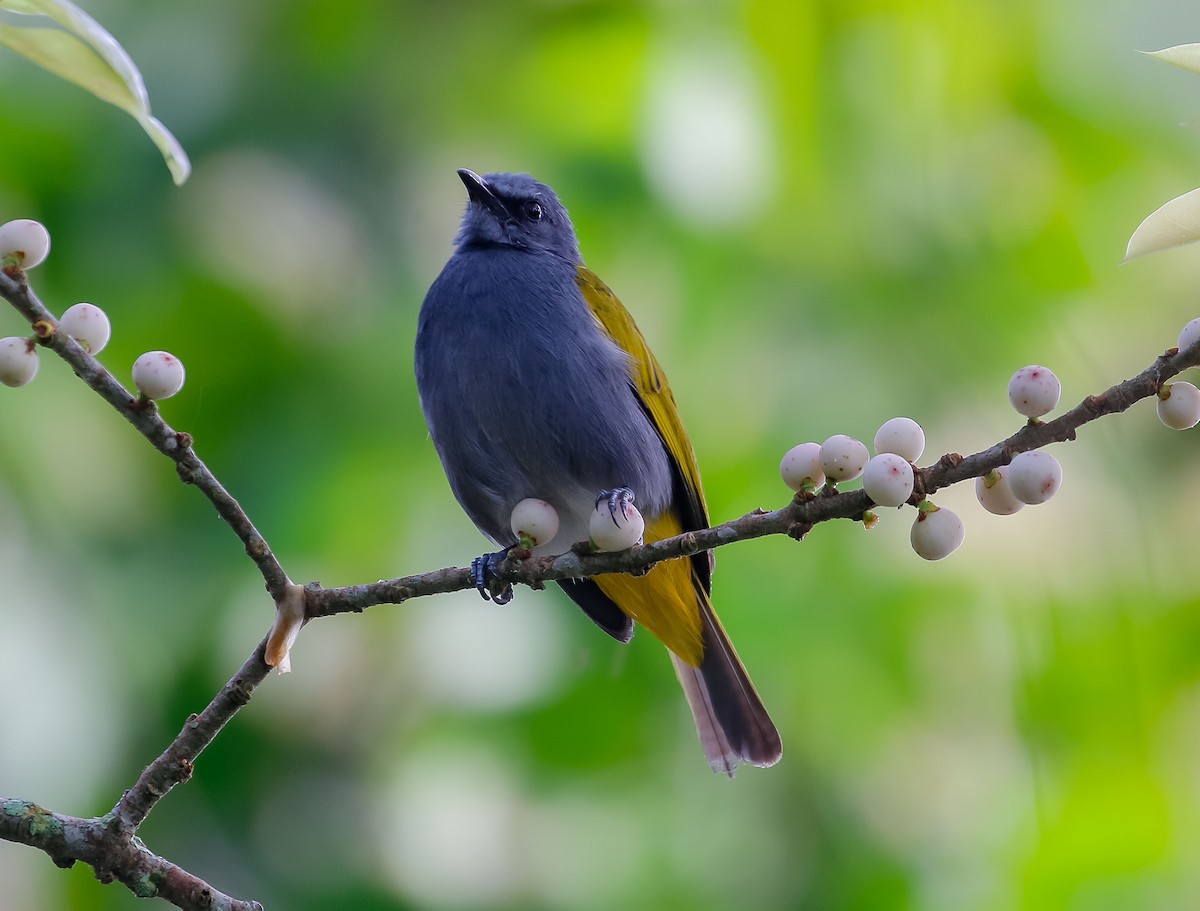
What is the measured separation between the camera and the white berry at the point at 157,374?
1.98m

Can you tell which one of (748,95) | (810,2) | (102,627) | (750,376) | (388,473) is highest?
(810,2)

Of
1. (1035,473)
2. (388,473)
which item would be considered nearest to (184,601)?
(388,473)

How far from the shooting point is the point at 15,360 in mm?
1952

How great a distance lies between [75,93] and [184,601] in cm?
283

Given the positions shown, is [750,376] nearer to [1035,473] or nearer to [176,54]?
[176,54]

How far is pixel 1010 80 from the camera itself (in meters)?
6.50

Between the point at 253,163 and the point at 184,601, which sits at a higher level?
the point at 253,163

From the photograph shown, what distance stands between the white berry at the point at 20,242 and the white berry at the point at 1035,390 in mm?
1510

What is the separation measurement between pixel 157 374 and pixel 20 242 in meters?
0.28

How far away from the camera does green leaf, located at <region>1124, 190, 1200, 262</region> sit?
1.80 metres

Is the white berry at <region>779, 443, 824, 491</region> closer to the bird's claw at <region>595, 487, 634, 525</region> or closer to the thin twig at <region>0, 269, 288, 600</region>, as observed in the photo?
the bird's claw at <region>595, 487, 634, 525</region>

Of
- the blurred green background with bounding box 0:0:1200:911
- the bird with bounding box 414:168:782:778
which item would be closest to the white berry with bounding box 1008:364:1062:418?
the bird with bounding box 414:168:782:778

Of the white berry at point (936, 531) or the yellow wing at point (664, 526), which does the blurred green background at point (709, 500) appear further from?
the white berry at point (936, 531)

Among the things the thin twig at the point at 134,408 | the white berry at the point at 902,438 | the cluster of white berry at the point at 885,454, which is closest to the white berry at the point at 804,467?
the cluster of white berry at the point at 885,454
